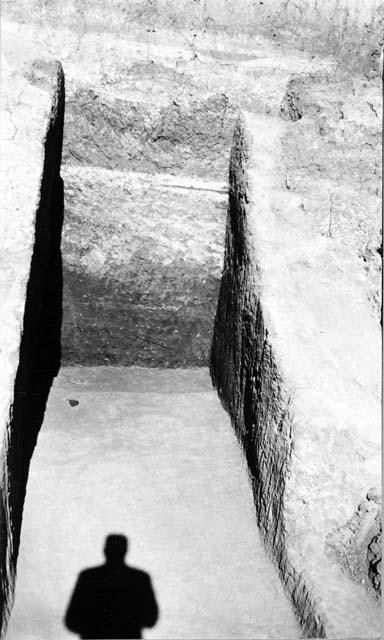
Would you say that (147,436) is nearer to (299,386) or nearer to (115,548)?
(115,548)

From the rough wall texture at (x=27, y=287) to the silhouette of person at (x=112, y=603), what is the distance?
1.13 feet

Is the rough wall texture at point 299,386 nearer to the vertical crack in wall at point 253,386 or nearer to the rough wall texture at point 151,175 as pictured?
the vertical crack in wall at point 253,386

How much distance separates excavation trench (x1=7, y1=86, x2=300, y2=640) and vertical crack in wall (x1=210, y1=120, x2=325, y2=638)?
136mm

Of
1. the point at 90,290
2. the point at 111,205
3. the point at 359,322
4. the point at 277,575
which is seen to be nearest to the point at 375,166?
the point at 359,322

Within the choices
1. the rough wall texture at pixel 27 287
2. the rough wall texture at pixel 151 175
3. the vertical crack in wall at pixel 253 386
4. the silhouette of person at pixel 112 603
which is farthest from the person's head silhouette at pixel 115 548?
the rough wall texture at pixel 151 175

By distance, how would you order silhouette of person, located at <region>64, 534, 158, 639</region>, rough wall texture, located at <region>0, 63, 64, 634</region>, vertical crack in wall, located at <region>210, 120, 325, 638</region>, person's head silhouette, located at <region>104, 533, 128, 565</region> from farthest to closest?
1. person's head silhouette, located at <region>104, 533, 128, 565</region>
2. vertical crack in wall, located at <region>210, 120, 325, 638</region>
3. rough wall texture, located at <region>0, 63, 64, 634</region>
4. silhouette of person, located at <region>64, 534, 158, 639</region>

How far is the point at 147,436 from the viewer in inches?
158

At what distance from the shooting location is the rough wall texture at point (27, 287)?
276 cm

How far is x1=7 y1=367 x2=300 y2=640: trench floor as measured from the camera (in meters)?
2.69

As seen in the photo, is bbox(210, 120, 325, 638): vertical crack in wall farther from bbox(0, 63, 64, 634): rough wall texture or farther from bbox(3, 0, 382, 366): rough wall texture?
bbox(0, 63, 64, 634): rough wall texture

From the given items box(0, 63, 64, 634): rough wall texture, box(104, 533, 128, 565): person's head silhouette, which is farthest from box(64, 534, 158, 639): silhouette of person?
box(0, 63, 64, 634): rough wall texture

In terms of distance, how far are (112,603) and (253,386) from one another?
5.09 ft

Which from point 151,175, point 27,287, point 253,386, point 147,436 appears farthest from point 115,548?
point 151,175

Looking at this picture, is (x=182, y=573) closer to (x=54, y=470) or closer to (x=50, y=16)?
(x=54, y=470)
